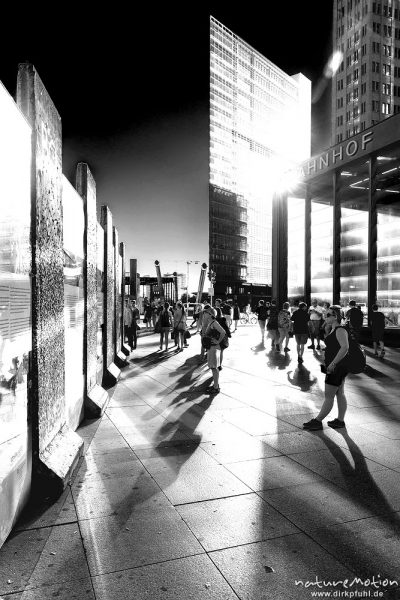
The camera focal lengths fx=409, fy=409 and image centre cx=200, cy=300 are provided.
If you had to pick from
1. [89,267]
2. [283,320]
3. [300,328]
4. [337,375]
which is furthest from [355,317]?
[89,267]

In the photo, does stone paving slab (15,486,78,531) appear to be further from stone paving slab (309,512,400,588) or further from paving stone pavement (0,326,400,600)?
stone paving slab (309,512,400,588)

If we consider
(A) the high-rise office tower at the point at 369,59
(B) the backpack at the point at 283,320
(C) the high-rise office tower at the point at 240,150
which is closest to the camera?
(B) the backpack at the point at 283,320

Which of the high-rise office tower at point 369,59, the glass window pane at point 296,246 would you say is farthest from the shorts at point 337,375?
the high-rise office tower at point 369,59

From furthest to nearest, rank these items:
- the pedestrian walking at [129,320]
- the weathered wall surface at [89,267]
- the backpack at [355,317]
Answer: the pedestrian walking at [129,320], the backpack at [355,317], the weathered wall surface at [89,267]

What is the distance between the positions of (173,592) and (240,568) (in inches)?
20.3

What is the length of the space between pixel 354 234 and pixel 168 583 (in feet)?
77.0

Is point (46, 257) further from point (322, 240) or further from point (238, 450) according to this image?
A: point (322, 240)

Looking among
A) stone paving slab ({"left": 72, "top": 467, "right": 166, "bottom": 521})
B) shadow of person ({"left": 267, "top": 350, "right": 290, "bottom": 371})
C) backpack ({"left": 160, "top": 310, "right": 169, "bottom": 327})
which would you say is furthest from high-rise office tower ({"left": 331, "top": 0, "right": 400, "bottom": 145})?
stone paving slab ({"left": 72, "top": 467, "right": 166, "bottom": 521})

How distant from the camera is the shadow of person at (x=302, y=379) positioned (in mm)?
9375

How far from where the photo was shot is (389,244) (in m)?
20.8

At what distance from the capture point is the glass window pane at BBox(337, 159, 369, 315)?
22875 millimetres

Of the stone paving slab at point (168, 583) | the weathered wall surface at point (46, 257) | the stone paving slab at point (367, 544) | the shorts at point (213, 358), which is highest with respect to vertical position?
the weathered wall surface at point (46, 257)

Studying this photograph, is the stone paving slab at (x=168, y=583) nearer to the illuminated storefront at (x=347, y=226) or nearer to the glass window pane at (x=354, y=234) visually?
the illuminated storefront at (x=347, y=226)

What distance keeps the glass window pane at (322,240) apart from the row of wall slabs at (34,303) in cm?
2176
